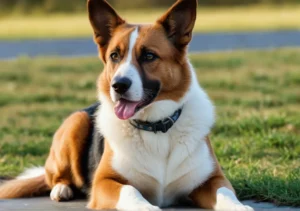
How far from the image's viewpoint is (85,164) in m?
5.95

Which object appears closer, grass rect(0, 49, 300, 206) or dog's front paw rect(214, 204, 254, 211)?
dog's front paw rect(214, 204, 254, 211)

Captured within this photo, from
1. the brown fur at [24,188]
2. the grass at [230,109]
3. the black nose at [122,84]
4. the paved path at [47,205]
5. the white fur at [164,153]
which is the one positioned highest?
the black nose at [122,84]

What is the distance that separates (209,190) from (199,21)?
2270 centimetres

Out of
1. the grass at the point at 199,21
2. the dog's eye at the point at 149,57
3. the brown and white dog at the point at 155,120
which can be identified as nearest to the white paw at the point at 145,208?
the brown and white dog at the point at 155,120

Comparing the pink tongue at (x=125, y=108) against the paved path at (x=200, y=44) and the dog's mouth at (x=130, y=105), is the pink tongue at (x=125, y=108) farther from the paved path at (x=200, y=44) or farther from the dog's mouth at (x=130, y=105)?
the paved path at (x=200, y=44)

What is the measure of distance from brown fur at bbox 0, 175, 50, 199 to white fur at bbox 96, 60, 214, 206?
0.95 m

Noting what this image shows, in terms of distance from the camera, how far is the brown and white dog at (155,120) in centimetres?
518

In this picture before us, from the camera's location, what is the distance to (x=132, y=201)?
4922 millimetres

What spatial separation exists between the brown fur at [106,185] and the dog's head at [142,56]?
14.5 inches

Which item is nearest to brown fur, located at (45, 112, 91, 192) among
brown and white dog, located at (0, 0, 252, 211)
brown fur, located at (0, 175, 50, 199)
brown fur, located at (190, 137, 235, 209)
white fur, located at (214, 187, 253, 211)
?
brown fur, located at (0, 175, 50, 199)

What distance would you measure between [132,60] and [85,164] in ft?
3.79

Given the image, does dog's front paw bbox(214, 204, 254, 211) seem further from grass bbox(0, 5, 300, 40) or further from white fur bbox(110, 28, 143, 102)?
grass bbox(0, 5, 300, 40)

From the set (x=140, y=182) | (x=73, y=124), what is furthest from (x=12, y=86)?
(x=140, y=182)

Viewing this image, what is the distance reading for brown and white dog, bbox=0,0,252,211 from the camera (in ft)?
17.0
